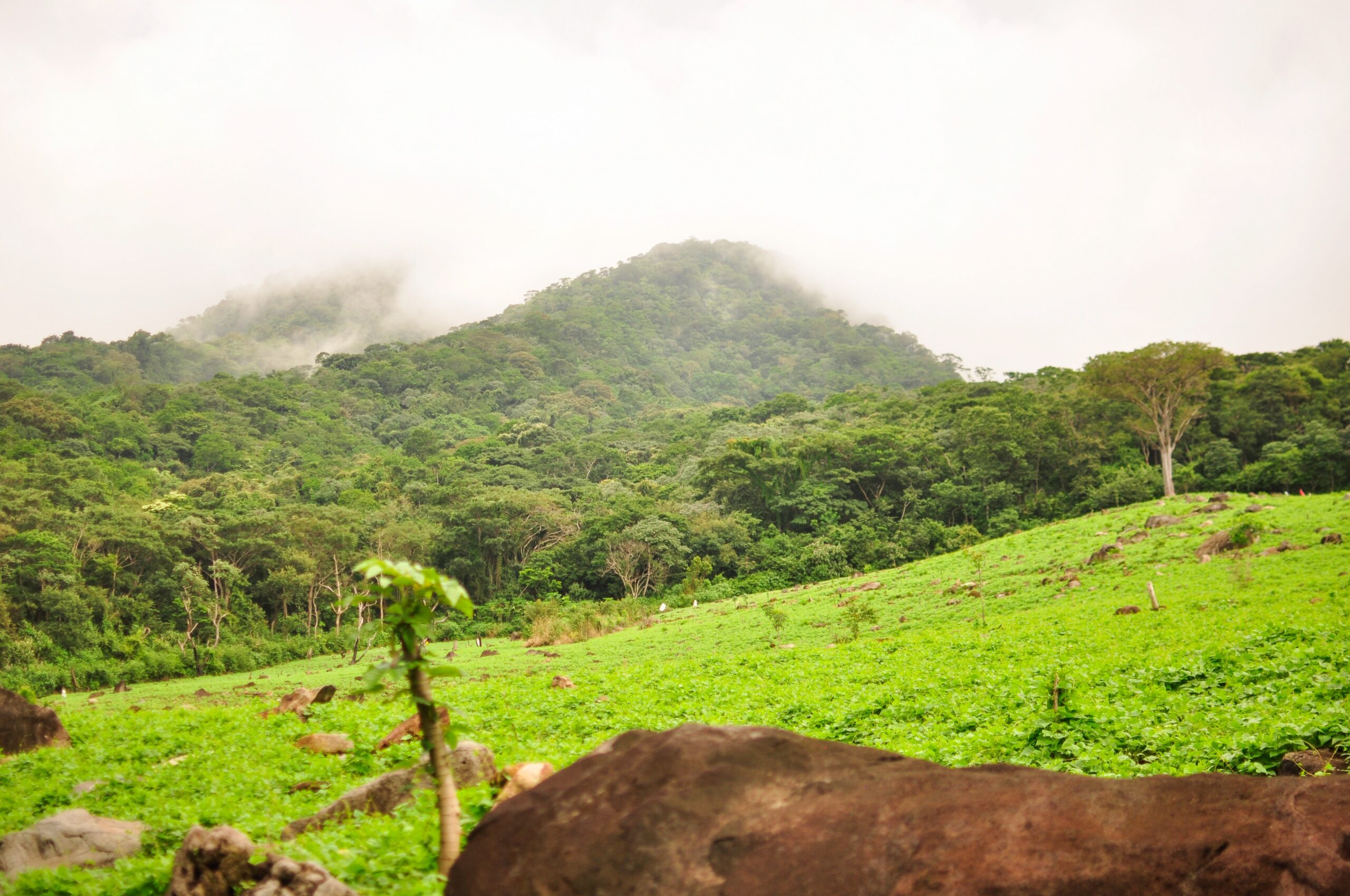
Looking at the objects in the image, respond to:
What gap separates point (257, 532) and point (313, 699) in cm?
3436

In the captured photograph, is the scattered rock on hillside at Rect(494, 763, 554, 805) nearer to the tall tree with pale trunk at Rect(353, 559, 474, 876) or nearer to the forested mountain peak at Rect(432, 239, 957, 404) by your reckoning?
the tall tree with pale trunk at Rect(353, 559, 474, 876)

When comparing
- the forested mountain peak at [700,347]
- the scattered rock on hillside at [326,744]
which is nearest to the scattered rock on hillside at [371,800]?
the scattered rock on hillside at [326,744]

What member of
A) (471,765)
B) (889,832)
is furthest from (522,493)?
(889,832)

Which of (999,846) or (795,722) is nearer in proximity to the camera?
(999,846)

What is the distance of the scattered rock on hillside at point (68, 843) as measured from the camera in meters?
5.96

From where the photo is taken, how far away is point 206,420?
3172 inches

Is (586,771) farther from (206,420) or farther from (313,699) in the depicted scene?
(206,420)

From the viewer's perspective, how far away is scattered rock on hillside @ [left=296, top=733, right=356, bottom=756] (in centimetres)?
1044

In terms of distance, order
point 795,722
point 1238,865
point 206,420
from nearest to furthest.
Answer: point 1238,865
point 795,722
point 206,420

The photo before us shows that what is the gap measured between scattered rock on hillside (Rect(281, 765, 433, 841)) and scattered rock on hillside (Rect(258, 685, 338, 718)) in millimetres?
6952

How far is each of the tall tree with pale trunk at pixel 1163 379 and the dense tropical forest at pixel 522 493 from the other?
154 cm

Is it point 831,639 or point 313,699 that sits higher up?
point 313,699

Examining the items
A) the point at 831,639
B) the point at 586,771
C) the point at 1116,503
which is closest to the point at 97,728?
the point at 586,771

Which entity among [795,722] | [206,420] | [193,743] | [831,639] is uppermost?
[206,420]
